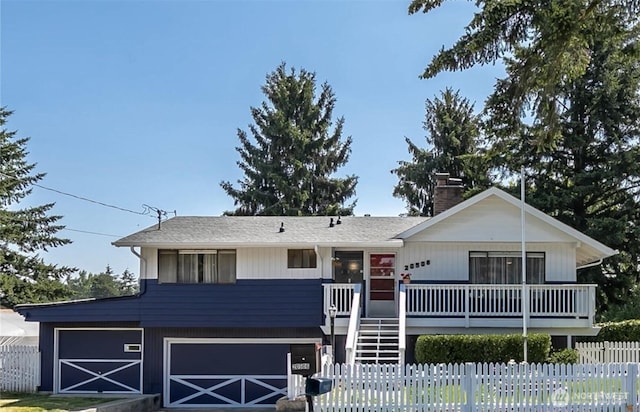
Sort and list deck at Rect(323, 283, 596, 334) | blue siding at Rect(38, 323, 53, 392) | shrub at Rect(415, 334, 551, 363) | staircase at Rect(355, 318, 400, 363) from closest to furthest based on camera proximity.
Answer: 1. staircase at Rect(355, 318, 400, 363)
2. shrub at Rect(415, 334, 551, 363)
3. deck at Rect(323, 283, 596, 334)
4. blue siding at Rect(38, 323, 53, 392)

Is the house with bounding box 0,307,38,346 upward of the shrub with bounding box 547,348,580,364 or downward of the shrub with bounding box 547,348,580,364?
downward

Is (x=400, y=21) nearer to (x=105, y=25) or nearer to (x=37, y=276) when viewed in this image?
(x=105, y=25)

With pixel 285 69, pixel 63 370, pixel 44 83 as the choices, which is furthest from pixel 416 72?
pixel 285 69

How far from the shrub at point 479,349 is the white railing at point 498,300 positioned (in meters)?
1.49

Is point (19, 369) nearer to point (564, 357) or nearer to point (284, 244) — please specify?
point (284, 244)

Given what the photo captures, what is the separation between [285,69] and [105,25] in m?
24.9

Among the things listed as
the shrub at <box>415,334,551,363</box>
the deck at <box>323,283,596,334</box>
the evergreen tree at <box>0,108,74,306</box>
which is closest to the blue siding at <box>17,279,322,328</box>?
the deck at <box>323,283,596,334</box>

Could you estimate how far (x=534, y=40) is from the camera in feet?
39.8

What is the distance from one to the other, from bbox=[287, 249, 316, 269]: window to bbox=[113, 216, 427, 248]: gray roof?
397 mm

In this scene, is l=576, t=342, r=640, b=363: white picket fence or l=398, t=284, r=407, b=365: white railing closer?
l=398, t=284, r=407, b=365: white railing

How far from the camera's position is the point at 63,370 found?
64.8ft

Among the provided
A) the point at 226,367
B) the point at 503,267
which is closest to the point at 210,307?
the point at 226,367

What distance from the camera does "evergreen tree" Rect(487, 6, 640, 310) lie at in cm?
2734

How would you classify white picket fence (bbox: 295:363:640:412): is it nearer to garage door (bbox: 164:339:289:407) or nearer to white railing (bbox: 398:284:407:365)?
white railing (bbox: 398:284:407:365)
